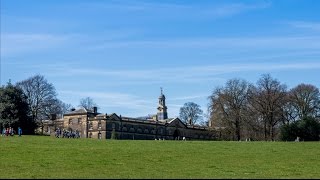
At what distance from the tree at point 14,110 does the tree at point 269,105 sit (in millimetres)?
43303

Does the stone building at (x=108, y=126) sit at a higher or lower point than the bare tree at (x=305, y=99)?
lower

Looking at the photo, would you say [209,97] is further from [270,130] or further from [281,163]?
[281,163]

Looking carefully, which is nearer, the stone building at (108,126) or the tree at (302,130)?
the tree at (302,130)

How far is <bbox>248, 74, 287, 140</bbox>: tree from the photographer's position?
329ft

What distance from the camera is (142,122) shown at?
140125mm

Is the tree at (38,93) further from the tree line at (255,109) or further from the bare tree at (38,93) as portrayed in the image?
the tree line at (255,109)

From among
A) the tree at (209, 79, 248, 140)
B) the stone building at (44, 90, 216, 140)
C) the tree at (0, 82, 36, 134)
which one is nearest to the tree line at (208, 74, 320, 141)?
the tree at (209, 79, 248, 140)

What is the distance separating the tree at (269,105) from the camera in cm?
10038

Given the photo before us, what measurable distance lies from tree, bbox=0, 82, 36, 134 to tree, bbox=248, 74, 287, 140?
43.3m

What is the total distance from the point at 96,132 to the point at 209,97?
37.5 m

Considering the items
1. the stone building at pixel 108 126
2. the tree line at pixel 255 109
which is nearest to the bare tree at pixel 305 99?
the tree line at pixel 255 109

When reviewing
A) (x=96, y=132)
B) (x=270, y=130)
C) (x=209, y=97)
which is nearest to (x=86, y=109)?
(x=96, y=132)

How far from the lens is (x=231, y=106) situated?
105 metres

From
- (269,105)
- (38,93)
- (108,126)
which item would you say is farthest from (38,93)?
(269,105)
